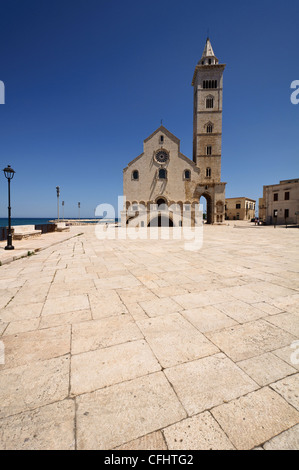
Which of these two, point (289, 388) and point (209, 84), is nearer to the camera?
point (289, 388)

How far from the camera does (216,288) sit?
Result: 3.98 m

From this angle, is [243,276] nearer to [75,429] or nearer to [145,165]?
[75,429]

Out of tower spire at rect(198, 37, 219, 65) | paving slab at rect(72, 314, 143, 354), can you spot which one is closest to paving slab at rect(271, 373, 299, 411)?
paving slab at rect(72, 314, 143, 354)

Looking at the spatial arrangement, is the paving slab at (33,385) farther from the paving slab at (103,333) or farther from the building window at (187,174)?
the building window at (187,174)

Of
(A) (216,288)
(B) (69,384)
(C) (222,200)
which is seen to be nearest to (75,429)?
(B) (69,384)

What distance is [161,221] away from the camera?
29.1 metres

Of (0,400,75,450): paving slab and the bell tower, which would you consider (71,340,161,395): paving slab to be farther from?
the bell tower

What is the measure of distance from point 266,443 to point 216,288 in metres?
2.79

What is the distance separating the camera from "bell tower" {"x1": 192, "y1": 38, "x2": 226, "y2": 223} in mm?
Answer: 30094

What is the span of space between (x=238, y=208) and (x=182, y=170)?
114 ft

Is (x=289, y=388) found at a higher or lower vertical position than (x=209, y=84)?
lower

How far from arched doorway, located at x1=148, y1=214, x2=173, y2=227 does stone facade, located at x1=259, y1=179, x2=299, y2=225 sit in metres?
19.1

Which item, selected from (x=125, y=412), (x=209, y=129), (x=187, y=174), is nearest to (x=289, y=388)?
(x=125, y=412)

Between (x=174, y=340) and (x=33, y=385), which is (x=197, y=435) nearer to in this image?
(x=174, y=340)
